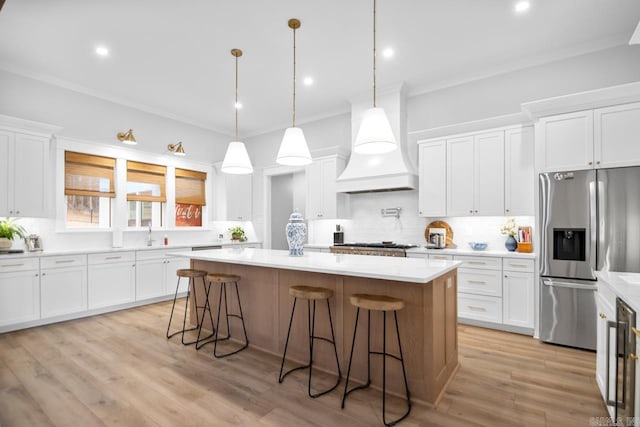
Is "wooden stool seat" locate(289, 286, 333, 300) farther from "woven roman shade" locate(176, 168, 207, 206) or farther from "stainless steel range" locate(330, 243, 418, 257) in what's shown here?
"woven roman shade" locate(176, 168, 207, 206)

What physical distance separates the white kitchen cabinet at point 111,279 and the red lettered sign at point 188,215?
4.63ft

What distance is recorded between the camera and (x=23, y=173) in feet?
13.3

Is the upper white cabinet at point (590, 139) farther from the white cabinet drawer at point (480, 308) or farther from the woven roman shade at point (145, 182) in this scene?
the woven roman shade at point (145, 182)

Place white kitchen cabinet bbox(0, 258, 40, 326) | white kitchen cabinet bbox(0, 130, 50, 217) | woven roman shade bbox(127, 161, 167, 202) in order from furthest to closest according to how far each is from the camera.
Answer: woven roman shade bbox(127, 161, 167, 202)
white kitchen cabinet bbox(0, 130, 50, 217)
white kitchen cabinet bbox(0, 258, 40, 326)

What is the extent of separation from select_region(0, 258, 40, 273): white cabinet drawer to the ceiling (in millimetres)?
2431

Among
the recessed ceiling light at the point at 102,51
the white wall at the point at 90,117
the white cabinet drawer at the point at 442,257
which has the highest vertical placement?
the recessed ceiling light at the point at 102,51

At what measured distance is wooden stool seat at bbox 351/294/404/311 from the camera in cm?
216

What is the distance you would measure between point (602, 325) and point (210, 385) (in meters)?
2.90

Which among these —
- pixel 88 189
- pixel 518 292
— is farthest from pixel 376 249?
pixel 88 189

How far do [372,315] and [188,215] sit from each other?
4904mm

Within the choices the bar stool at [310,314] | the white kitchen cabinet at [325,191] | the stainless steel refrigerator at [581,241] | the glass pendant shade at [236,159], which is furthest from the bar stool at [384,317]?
the white kitchen cabinet at [325,191]

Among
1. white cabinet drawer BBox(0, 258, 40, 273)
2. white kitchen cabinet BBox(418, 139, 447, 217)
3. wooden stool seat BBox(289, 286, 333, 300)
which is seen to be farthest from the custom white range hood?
white cabinet drawer BBox(0, 258, 40, 273)

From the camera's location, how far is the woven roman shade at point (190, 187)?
Answer: 614cm

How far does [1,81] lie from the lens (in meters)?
4.13
